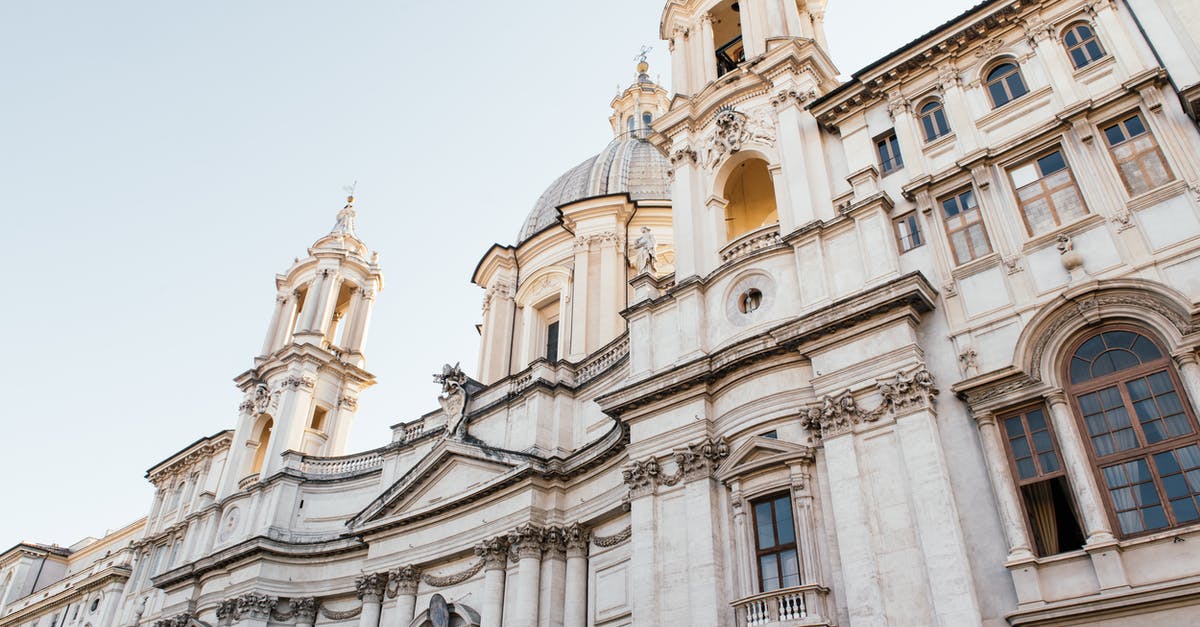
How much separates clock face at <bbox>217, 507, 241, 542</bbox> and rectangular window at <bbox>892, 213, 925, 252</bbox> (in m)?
27.0

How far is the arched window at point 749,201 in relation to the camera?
955 inches

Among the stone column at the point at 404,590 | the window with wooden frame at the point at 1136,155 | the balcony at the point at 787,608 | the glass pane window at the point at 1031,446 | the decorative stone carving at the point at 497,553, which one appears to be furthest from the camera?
the stone column at the point at 404,590

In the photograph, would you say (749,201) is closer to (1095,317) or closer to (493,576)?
(1095,317)

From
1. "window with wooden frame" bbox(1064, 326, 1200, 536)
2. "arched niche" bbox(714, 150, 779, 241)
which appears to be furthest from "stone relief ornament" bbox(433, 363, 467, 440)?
"window with wooden frame" bbox(1064, 326, 1200, 536)

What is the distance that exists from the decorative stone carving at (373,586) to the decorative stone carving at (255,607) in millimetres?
4424

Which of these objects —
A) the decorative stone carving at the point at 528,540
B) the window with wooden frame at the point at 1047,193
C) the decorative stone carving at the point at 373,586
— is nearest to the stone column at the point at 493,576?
the decorative stone carving at the point at 528,540

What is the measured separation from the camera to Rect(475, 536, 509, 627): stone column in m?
23.2

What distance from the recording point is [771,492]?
55.8ft

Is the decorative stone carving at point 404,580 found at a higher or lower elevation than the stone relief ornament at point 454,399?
lower

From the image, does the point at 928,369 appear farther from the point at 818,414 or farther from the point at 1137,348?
the point at 1137,348

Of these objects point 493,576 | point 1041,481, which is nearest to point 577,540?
point 493,576

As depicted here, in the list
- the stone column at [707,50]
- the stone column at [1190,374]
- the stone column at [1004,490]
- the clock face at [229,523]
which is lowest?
the stone column at [1004,490]

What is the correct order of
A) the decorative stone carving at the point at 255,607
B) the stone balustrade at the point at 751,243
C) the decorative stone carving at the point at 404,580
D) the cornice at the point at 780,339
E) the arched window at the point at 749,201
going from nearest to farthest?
the cornice at the point at 780,339 → the stone balustrade at the point at 751,243 → the arched window at the point at 749,201 → the decorative stone carving at the point at 404,580 → the decorative stone carving at the point at 255,607

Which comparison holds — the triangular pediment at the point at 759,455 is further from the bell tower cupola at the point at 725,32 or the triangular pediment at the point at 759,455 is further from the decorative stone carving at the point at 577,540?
the bell tower cupola at the point at 725,32
